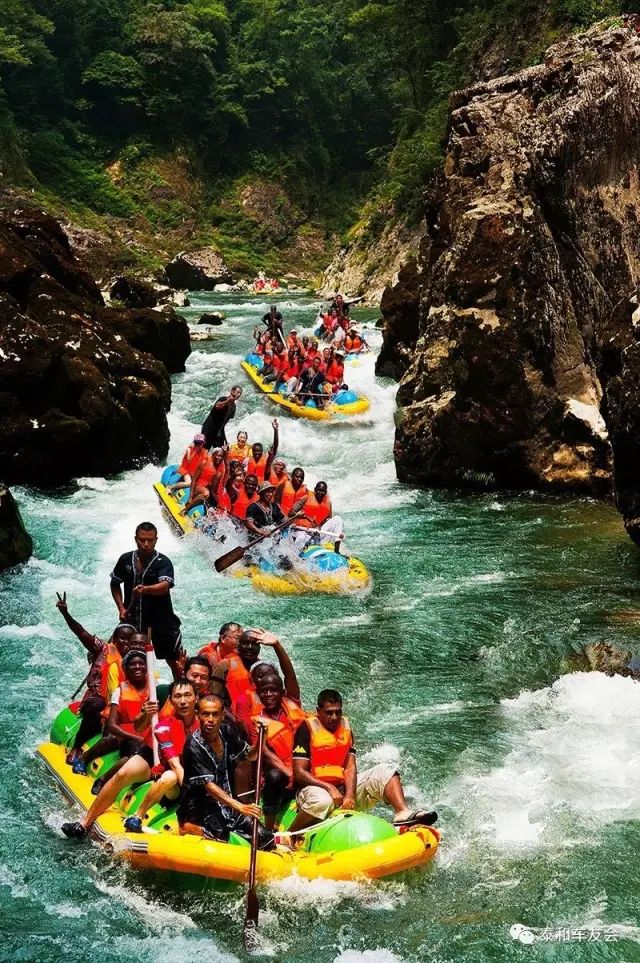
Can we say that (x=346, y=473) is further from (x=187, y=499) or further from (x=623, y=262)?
(x=623, y=262)

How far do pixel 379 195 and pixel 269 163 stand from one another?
19604 millimetres

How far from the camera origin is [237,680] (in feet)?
24.0

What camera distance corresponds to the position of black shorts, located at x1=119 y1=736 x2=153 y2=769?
6.73 m

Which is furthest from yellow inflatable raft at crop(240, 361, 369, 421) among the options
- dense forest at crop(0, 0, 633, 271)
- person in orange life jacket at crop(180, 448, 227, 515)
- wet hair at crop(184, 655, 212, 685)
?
dense forest at crop(0, 0, 633, 271)

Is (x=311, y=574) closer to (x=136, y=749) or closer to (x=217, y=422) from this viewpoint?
(x=217, y=422)

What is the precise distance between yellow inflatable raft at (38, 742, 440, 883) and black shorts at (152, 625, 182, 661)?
2.06 metres

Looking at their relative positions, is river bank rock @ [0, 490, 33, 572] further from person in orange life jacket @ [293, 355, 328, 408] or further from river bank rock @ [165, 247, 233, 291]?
river bank rock @ [165, 247, 233, 291]

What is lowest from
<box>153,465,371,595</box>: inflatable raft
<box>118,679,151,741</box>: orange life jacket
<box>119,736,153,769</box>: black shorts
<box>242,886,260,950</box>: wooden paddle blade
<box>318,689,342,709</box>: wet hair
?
<box>153,465,371,595</box>: inflatable raft

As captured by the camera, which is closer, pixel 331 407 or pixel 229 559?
pixel 229 559

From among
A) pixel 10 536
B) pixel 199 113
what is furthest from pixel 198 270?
pixel 10 536

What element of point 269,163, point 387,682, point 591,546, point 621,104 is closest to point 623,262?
point 621,104

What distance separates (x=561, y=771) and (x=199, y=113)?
173 ft

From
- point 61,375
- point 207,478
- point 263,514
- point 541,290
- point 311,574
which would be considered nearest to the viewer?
point 311,574

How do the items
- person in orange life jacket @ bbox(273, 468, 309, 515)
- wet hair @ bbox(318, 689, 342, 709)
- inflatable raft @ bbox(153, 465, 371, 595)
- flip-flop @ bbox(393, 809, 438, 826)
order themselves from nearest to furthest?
flip-flop @ bbox(393, 809, 438, 826) → wet hair @ bbox(318, 689, 342, 709) → inflatable raft @ bbox(153, 465, 371, 595) → person in orange life jacket @ bbox(273, 468, 309, 515)
